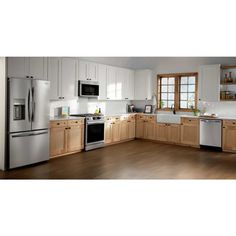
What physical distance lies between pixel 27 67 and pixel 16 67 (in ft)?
0.95

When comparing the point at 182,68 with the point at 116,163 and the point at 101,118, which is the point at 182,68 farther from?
the point at 116,163

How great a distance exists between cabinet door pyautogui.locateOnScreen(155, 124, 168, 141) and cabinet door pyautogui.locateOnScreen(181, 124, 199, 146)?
1.75 feet

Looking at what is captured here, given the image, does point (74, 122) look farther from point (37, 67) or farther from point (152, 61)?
point (152, 61)

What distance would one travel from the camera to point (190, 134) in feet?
25.9

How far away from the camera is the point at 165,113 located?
29.7 feet

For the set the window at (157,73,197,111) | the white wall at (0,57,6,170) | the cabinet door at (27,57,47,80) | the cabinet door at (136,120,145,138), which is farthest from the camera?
the cabinet door at (136,120,145,138)

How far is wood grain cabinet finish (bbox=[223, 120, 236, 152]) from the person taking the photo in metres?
7.10

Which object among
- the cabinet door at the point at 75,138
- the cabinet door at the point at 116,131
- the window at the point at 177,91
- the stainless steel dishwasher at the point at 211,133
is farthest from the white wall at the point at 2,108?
the window at the point at 177,91

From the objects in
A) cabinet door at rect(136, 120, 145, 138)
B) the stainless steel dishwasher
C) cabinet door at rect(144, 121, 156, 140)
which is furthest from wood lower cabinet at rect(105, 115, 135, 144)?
the stainless steel dishwasher

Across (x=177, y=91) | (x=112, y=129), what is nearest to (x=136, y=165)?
(x=112, y=129)

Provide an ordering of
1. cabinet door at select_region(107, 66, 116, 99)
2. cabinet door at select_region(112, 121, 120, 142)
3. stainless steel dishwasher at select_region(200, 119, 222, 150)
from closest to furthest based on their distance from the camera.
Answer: stainless steel dishwasher at select_region(200, 119, 222, 150) → cabinet door at select_region(112, 121, 120, 142) → cabinet door at select_region(107, 66, 116, 99)

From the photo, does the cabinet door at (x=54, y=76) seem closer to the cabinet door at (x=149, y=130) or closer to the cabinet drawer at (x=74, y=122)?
the cabinet drawer at (x=74, y=122)

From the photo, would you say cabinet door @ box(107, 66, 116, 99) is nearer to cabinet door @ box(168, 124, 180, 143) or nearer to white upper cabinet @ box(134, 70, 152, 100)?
white upper cabinet @ box(134, 70, 152, 100)
